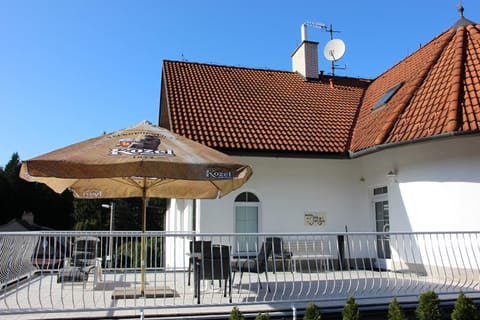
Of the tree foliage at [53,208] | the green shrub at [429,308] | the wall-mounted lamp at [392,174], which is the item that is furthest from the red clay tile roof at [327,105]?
the tree foliage at [53,208]

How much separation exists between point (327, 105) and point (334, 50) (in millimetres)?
4192

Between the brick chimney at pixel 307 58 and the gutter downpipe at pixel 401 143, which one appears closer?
the gutter downpipe at pixel 401 143

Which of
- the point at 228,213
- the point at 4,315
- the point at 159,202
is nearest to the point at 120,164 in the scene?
the point at 4,315

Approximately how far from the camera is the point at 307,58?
16781mm

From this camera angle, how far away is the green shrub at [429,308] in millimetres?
5801

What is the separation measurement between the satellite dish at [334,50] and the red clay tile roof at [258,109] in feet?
4.32

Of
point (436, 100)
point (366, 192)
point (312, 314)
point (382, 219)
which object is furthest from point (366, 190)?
point (312, 314)

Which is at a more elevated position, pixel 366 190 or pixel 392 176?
pixel 392 176

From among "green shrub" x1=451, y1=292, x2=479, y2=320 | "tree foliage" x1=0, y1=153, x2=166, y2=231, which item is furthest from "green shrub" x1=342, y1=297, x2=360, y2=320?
"tree foliage" x1=0, y1=153, x2=166, y2=231

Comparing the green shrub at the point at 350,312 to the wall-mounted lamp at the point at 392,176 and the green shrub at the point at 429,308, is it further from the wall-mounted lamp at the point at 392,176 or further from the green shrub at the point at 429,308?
the wall-mounted lamp at the point at 392,176

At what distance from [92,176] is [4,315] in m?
2.15

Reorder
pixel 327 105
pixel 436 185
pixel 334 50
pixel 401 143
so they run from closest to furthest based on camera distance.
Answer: pixel 436 185
pixel 401 143
pixel 327 105
pixel 334 50

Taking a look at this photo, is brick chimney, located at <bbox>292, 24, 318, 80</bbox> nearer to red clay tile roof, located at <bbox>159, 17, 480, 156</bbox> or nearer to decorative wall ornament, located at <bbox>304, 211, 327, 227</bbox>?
red clay tile roof, located at <bbox>159, 17, 480, 156</bbox>

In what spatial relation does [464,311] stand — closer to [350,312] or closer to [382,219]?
[350,312]
